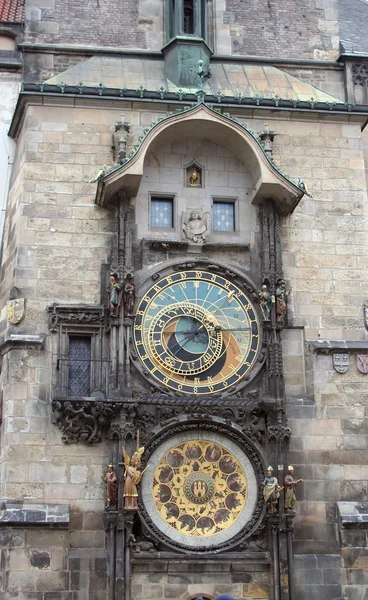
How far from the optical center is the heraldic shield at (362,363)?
16.1 m

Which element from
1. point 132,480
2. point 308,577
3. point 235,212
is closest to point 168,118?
point 235,212

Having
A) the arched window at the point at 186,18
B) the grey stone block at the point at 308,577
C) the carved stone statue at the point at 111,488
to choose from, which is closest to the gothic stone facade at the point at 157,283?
the grey stone block at the point at 308,577

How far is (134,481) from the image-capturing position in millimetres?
14836

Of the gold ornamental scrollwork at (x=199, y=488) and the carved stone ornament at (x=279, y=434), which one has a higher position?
the carved stone ornament at (x=279, y=434)

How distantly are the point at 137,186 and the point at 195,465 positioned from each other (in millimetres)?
3922

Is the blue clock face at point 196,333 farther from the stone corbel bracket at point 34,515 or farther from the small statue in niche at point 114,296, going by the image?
the stone corbel bracket at point 34,515

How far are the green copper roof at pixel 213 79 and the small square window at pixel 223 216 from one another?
1786mm

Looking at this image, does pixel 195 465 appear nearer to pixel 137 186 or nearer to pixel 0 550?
pixel 0 550

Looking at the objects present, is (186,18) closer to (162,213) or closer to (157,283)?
(162,213)

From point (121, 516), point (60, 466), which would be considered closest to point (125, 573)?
point (121, 516)

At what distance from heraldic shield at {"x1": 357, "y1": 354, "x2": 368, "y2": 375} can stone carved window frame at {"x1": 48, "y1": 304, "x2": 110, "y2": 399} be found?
136 inches

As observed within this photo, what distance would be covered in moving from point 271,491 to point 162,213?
4278 mm

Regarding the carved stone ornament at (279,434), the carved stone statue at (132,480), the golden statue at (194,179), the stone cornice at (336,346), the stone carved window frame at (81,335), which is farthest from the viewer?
the golden statue at (194,179)

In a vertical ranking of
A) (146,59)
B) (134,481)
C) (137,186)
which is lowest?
(134,481)
